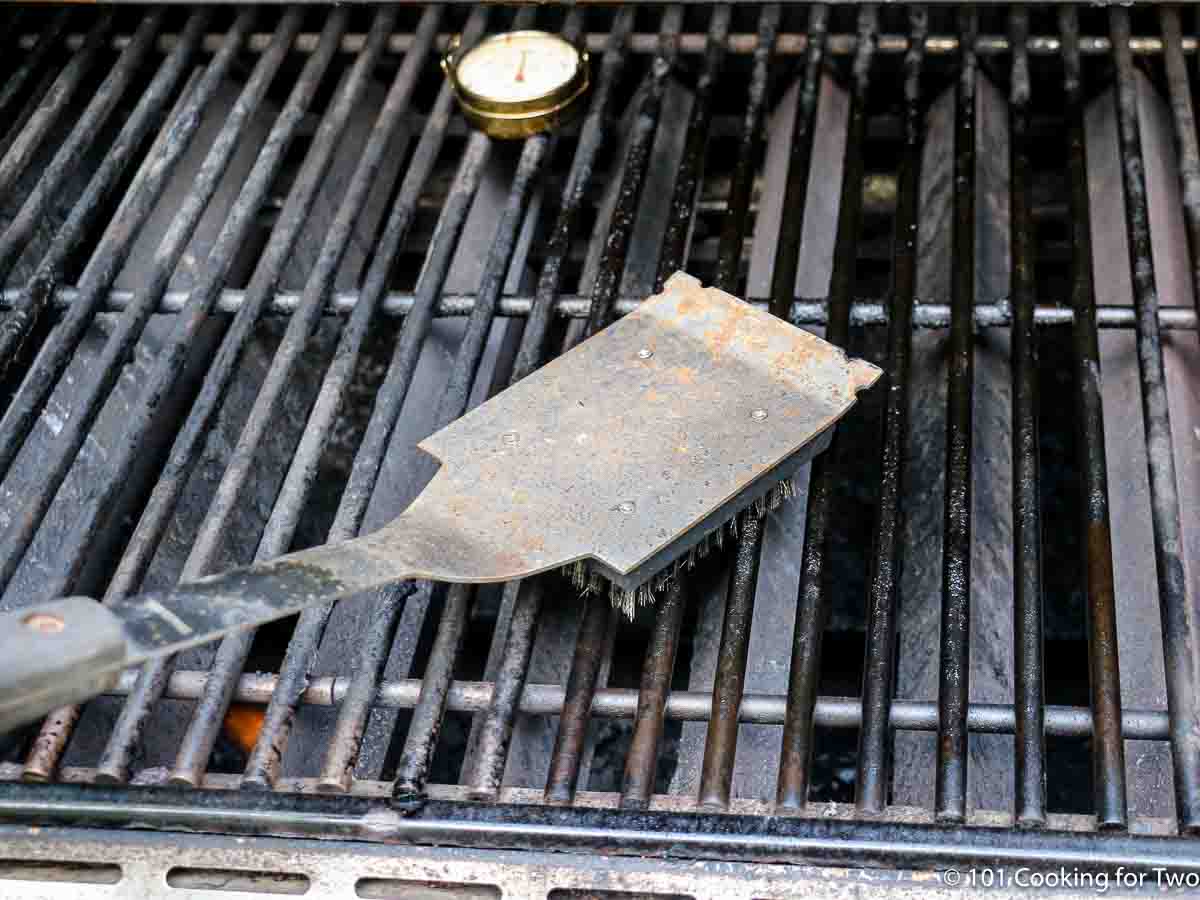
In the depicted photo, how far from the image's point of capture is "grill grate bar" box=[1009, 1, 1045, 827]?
121 centimetres

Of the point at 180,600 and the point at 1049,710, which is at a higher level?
the point at 1049,710

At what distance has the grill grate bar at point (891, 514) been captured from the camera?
1.23 m

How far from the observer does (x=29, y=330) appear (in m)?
1.73

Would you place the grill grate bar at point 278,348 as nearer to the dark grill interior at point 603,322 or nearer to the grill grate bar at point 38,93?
the dark grill interior at point 603,322

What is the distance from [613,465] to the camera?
1333mm

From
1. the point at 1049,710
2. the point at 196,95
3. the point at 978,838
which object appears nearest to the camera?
the point at 978,838

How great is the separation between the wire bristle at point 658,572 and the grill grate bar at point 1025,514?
0.80ft

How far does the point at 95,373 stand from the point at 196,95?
1.90 feet

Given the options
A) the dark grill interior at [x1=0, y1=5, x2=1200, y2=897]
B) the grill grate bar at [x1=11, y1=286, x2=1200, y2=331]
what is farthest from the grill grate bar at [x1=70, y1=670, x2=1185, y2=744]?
the grill grate bar at [x1=11, y1=286, x2=1200, y2=331]

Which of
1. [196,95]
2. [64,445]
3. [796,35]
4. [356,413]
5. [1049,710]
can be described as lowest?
[1049,710]

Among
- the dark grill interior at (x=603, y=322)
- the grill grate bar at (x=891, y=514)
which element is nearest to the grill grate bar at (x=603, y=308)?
the dark grill interior at (x=603, y=322)

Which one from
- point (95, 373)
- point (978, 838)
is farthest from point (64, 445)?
point (978, 838)

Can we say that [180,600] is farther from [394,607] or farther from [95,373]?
[95,373]

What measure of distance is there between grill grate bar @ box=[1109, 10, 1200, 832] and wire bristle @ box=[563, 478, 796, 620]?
0.37 m
